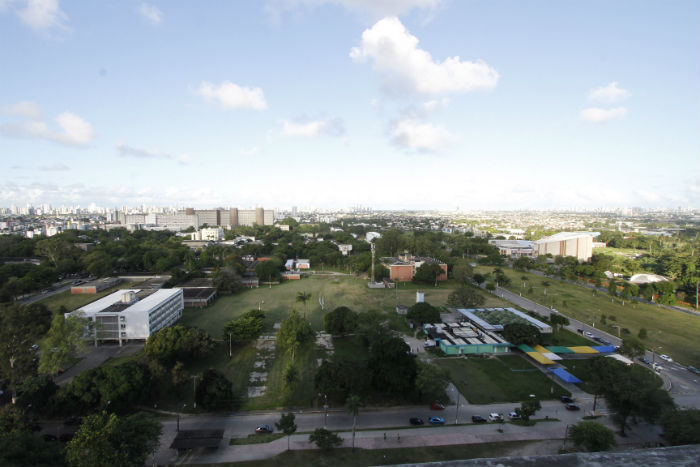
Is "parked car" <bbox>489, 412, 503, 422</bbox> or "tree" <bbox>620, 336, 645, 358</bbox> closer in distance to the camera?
"parked car" <bbox>489, 412, 503, 422</bbox>

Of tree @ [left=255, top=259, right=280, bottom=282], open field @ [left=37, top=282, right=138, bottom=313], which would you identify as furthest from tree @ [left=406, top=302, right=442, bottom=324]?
open field @ [left=37, top=282, right=138, bottom=313]

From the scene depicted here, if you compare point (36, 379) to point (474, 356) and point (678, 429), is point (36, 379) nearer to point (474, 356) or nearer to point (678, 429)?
point (474, 356)

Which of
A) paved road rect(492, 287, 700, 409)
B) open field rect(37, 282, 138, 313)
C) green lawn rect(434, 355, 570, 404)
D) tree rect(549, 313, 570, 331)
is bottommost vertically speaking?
open field rect(37, 282, 138, 313)

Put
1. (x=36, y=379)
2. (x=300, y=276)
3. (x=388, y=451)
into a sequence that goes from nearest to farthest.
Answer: (x=388, y=451)
(x=36, y=379)
(x=300, y=276)

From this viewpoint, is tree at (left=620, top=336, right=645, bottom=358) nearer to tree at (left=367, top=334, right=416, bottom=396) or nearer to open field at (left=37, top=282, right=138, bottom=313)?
tree at (left=367, top=334, right=416, bottom=396)

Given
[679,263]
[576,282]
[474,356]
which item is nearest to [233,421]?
[474,356]

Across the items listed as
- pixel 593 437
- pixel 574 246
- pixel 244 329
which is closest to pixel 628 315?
pixel 593 437
